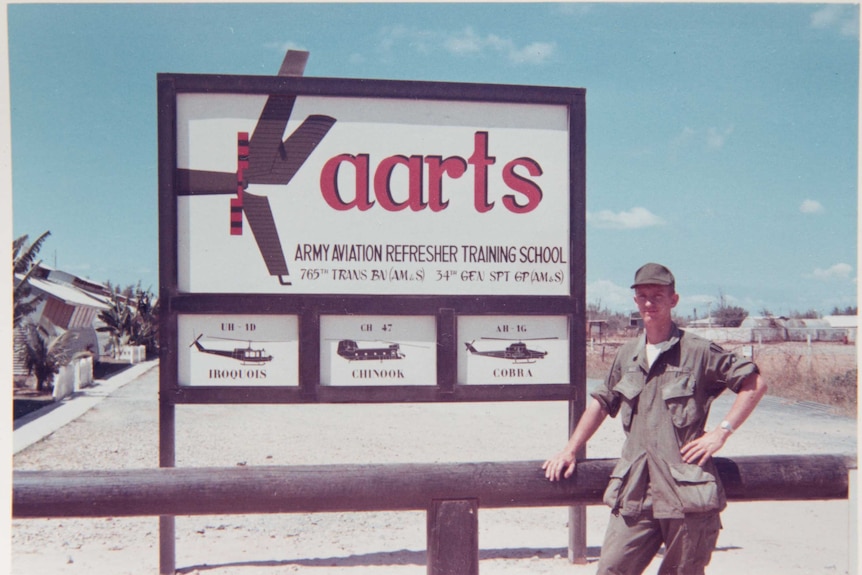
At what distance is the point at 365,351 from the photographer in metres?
4.66

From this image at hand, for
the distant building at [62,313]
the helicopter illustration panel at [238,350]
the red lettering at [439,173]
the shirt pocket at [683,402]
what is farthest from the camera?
the distant building at [62,313]

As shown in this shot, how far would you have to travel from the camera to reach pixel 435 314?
4.70 metres

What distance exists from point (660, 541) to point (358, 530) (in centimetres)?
370

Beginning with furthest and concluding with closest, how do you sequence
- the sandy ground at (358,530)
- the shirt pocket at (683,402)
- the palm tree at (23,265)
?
1. the palm tree at (23,265)
2. the sandy ground at (358,530)
3. the shirt pocket at (683,402)

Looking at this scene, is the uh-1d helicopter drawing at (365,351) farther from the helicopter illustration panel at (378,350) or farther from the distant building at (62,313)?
the distant building at (62,313)

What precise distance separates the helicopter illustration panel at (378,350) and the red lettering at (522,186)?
913mm

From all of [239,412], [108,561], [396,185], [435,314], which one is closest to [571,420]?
[435,314]

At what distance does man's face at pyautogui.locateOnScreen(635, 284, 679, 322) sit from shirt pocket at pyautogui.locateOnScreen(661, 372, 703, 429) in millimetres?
267

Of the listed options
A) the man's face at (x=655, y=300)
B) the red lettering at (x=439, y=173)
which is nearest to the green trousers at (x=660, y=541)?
the man's face at (x=655, y=300)

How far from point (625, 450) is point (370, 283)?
2.17 metres

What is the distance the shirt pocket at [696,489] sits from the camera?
274cm

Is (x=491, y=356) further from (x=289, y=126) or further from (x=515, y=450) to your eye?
(x=515, y=450)

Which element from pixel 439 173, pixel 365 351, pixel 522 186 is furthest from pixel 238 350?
pixel 522 186

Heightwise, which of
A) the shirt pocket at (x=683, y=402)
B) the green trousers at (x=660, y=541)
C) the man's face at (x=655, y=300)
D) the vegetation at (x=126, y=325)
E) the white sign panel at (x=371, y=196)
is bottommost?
the vegetation at (x=126, y=325)
